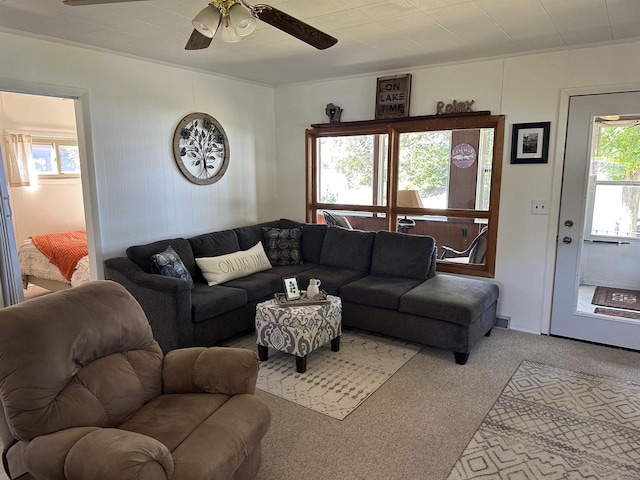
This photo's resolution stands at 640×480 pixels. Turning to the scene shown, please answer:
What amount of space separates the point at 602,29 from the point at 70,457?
13.2ft

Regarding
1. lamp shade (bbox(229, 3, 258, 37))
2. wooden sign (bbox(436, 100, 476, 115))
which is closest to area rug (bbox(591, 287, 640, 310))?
wooden sign (bbox(436, 100, 476, 115))

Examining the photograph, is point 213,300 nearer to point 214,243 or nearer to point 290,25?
point 214,243

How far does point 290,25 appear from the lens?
226 centimetres

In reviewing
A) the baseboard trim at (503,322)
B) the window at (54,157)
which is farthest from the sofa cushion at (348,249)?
the window at (54,157)

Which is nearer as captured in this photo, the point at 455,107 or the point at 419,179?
the point at 455,107

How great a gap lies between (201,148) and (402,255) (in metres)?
2.35

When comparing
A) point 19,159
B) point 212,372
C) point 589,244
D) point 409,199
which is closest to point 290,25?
point 212,372

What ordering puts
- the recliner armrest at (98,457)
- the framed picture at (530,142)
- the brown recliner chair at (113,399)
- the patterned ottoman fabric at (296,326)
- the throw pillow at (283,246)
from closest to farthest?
the recliner armrest at (98,457)
the brown recliner chair at (113,399)
the patterned ottoman fabric at (296,326)
the framed picture at (530,142)
the throw pillow at (283,246)

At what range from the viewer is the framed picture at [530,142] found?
378 cm

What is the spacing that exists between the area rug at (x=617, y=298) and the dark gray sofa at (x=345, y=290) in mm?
841

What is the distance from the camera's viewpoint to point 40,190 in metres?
5.90

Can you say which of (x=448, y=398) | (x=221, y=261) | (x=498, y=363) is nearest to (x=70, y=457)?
(x=448, y=398)

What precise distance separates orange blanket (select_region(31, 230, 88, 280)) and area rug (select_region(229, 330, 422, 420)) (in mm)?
2242

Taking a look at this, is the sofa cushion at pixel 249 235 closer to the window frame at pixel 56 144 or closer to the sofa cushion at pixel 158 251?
the sofa cushion at pixel 158 251
